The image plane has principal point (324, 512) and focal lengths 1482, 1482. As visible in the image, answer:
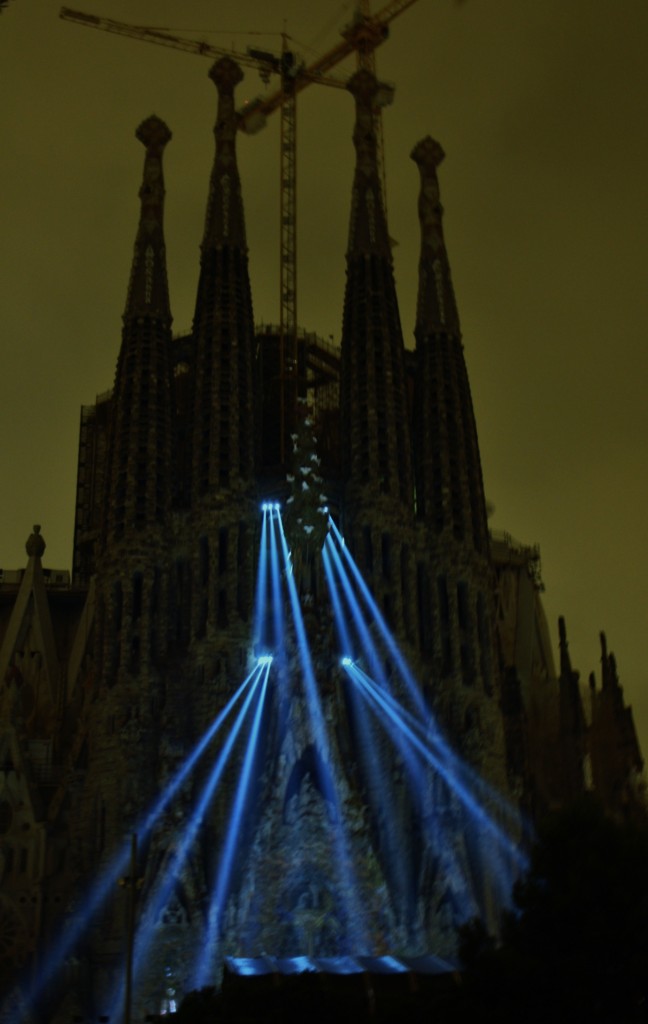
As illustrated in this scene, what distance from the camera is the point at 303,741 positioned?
56.5 m

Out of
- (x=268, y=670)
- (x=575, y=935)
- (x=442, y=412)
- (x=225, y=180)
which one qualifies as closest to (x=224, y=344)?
(x=225, y=180)

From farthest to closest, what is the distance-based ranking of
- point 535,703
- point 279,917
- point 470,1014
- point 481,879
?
point 535,703 < point 481,879 < point 279,917 < point 470,1014

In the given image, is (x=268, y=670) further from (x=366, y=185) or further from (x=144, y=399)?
(x=366, y=185)

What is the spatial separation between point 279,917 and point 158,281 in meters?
30.0

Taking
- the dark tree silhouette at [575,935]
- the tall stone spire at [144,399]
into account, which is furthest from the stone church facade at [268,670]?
the dark tree silhouette at [575,935]

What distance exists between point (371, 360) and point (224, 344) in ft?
22.1

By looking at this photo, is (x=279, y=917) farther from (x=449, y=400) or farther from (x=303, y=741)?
(x=449, y=400)

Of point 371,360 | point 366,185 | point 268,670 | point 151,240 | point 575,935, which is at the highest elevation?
point 366,185

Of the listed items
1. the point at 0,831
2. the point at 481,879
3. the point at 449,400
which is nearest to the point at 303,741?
the point at 481,879

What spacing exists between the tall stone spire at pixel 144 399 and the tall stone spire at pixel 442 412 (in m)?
11.9

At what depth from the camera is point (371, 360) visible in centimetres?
6731

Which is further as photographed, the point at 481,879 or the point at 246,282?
the point at 246,282

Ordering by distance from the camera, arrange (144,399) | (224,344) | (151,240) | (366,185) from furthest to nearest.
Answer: (366,185)
(151,240)
(224,344)
(144,399)

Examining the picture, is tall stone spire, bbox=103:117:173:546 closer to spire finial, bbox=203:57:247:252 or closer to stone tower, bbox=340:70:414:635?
spire finial, bbox=203:57:247:252
